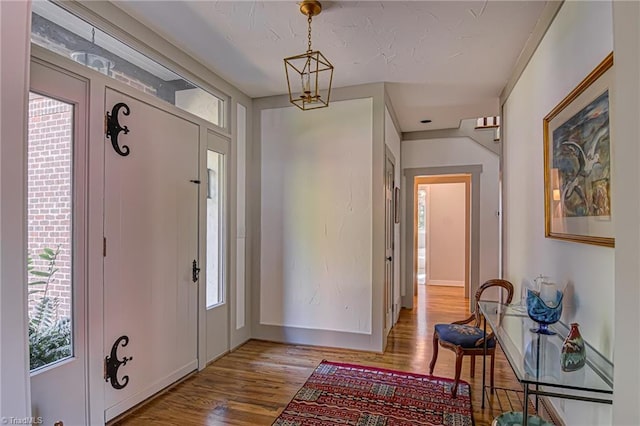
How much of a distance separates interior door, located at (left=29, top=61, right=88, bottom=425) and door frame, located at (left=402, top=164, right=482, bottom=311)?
4488 millimetres

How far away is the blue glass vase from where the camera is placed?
1.87m

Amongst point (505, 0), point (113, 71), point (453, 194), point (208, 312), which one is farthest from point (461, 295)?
point (113, 71)

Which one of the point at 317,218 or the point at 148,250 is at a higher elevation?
the point at 317,218

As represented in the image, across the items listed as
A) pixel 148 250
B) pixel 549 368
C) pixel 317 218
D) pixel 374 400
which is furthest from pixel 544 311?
pixel 148 250

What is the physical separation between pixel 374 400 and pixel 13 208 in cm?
246

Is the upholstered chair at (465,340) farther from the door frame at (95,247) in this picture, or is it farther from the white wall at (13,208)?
the white wall at (13,208)

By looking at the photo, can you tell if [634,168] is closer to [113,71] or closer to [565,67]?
[565,67]

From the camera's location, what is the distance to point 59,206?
79.7 inches

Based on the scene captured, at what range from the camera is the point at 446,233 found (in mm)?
7609

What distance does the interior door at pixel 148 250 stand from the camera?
2328 mm

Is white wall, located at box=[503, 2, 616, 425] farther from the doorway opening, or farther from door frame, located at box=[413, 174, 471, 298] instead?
the doorway opening

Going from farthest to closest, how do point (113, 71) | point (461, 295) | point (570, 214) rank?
point (461, 295) → point (113, 71) → point (570, 214)

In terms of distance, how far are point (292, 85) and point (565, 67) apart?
2.46 meters

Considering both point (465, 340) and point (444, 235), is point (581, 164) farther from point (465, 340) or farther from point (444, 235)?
point (444, 235)
